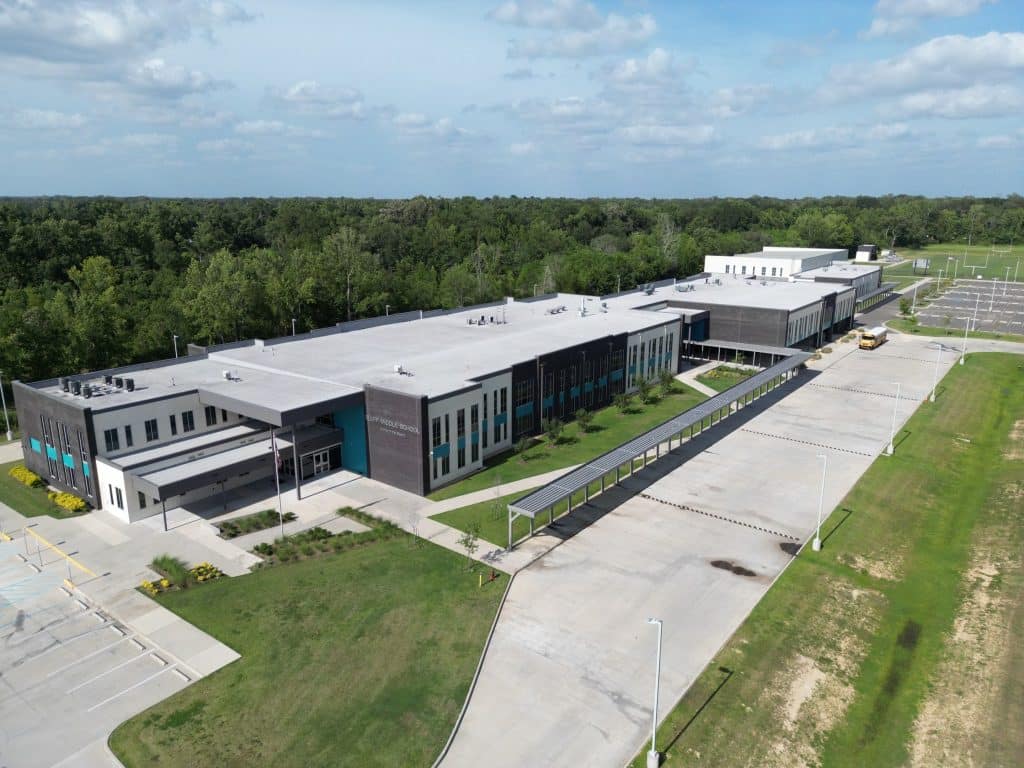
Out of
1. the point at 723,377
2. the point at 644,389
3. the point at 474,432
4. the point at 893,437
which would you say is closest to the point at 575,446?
the point at 474,432

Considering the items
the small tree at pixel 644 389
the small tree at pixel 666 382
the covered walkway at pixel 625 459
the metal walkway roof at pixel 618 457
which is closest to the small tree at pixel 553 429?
the covered walkway at pixel 625 459

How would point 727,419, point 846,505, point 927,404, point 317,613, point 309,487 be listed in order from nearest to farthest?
1. point 317,613
2. point 846,505
3. point 309,487
4. point 727,419
5. point 927,404

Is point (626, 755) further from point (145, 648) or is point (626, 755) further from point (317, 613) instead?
point (145, 648)

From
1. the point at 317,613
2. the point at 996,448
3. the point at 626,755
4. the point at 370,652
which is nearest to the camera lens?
the point at 626,755

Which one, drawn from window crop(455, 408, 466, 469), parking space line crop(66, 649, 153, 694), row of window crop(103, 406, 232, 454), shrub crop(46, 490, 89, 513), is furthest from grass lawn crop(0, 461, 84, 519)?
window crop(455, 408, 466, 469)

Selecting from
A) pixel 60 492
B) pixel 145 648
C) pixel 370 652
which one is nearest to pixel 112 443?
pixel 60 492
